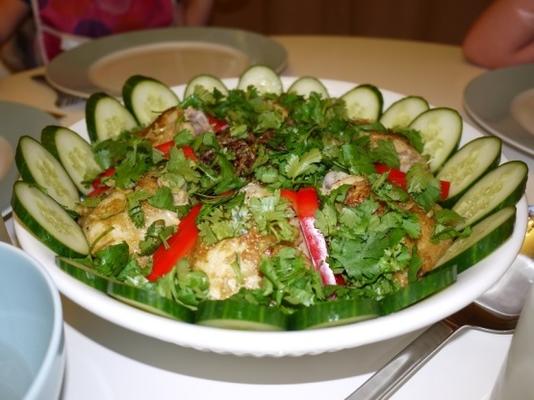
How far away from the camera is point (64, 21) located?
4355mm

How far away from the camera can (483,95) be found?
8.45ft

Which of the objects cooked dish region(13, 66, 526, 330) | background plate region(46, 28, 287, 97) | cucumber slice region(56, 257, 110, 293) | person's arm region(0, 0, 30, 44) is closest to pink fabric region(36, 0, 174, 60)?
person's arm region(0, 0, 30, 44)

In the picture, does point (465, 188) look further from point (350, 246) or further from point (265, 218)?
point (265, 218)

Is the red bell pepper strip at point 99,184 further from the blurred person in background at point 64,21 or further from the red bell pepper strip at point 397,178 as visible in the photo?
the blurred person in background at point 64,21

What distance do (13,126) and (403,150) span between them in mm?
1490

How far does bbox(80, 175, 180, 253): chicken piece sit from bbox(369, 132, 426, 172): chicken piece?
28.3 inches

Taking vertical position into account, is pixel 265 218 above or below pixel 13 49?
above

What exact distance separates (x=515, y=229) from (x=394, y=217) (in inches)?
11.7

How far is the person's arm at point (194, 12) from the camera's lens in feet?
15.8

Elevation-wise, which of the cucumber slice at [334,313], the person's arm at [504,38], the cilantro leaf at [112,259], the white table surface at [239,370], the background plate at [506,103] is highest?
the person's arm at [504,38]

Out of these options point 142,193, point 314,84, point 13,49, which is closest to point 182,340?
point 142,193

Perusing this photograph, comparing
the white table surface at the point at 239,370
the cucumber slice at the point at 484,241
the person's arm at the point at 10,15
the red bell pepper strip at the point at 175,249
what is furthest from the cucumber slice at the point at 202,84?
the person's arm at the point at 10,15

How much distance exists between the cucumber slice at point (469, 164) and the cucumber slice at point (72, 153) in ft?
3.77

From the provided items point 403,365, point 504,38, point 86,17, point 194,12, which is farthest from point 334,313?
point 194,12
